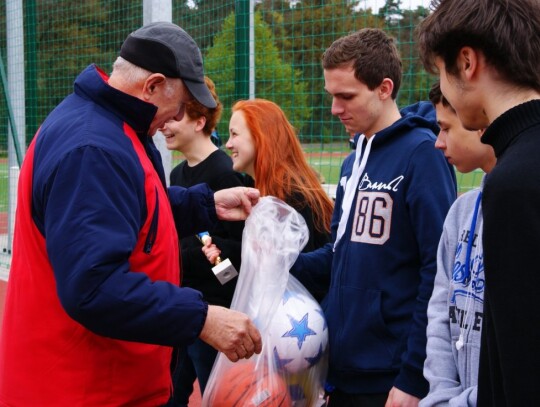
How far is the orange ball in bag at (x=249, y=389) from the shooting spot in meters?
2.68

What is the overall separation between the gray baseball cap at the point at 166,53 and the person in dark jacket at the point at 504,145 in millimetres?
1066

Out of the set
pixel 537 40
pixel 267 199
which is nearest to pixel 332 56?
pixel 267 199

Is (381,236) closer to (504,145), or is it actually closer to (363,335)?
(363,335)

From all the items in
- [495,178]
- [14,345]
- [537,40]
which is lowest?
[14,345]

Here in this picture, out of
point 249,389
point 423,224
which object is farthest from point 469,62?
point 249,389

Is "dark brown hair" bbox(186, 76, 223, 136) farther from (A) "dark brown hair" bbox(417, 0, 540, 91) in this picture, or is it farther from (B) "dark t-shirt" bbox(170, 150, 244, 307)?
(A) "dark brown hair" bbox(417, 0, 540, 91)

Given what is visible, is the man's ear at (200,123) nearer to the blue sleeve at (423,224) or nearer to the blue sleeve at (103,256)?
the blue sleeve at (423,224)

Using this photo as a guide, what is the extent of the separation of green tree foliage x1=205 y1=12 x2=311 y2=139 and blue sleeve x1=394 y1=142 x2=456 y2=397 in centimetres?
336

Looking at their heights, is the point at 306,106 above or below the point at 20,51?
below

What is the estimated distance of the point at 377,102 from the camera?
9.40 feet

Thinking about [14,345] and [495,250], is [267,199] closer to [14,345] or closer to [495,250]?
[14,345]

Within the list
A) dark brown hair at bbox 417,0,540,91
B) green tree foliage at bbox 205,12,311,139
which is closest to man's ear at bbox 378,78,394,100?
dark brown hair at bbox 417,0,540,91

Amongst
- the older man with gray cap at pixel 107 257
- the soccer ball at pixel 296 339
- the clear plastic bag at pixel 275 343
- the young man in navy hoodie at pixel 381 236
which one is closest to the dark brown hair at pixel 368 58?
the young man in navy hoodie at pixel 381 236

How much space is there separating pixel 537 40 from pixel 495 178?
33 centimetres
